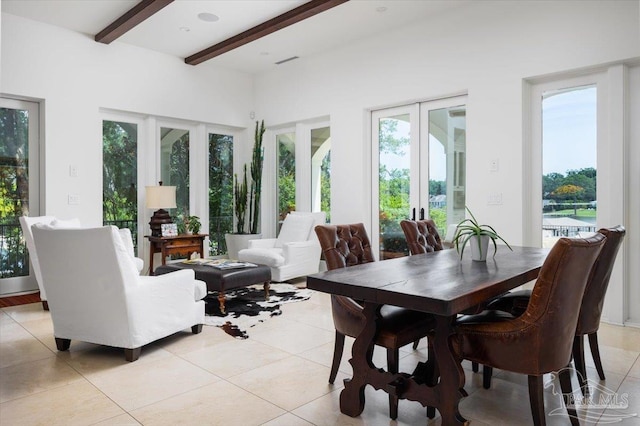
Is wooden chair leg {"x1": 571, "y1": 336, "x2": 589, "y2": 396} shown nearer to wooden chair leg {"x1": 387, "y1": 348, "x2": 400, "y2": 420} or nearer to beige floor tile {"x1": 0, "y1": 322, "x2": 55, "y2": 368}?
wooden chair leg {"x1": 387, "y1": 348, "x2": 400, "y2": 420}

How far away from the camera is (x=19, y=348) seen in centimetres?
327

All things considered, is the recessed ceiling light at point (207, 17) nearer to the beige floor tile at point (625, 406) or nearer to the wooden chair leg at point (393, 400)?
the wooden chair leg at point (393, 400)

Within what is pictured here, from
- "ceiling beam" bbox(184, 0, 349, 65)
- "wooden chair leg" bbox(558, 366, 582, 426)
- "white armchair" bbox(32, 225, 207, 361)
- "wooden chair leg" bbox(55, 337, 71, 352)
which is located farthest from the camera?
"ceiling beam" bbox(184, 0, 349, 65)

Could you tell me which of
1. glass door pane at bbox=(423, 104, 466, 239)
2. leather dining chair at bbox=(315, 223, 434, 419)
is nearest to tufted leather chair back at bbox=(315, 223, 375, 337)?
leather dining chair at bbox=(315, 223, 434, 419)

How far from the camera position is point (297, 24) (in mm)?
5098

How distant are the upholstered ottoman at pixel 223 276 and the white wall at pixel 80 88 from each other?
1.77 meters

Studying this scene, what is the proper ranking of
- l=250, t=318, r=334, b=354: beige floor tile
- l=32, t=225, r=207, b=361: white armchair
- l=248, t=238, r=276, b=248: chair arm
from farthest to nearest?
l=248, t=238, r=276, b=248: chair arm
l=250, t=318, r=334, b=354: beige floor tile
l=32, t=225, r=207, b=361: white armchair

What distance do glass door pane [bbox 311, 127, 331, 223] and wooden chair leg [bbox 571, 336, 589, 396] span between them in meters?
4.00

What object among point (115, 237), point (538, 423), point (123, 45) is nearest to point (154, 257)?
point (123, 45)

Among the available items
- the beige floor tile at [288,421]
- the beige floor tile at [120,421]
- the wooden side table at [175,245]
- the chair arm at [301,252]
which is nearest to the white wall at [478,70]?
the chair arm at [301,252]

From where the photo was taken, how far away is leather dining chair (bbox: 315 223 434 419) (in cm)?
220

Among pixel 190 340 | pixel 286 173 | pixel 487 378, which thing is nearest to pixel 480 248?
pixel 487 378

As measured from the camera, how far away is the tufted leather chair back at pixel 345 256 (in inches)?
93.4

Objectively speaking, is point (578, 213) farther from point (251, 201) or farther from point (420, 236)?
point (251, 201)
